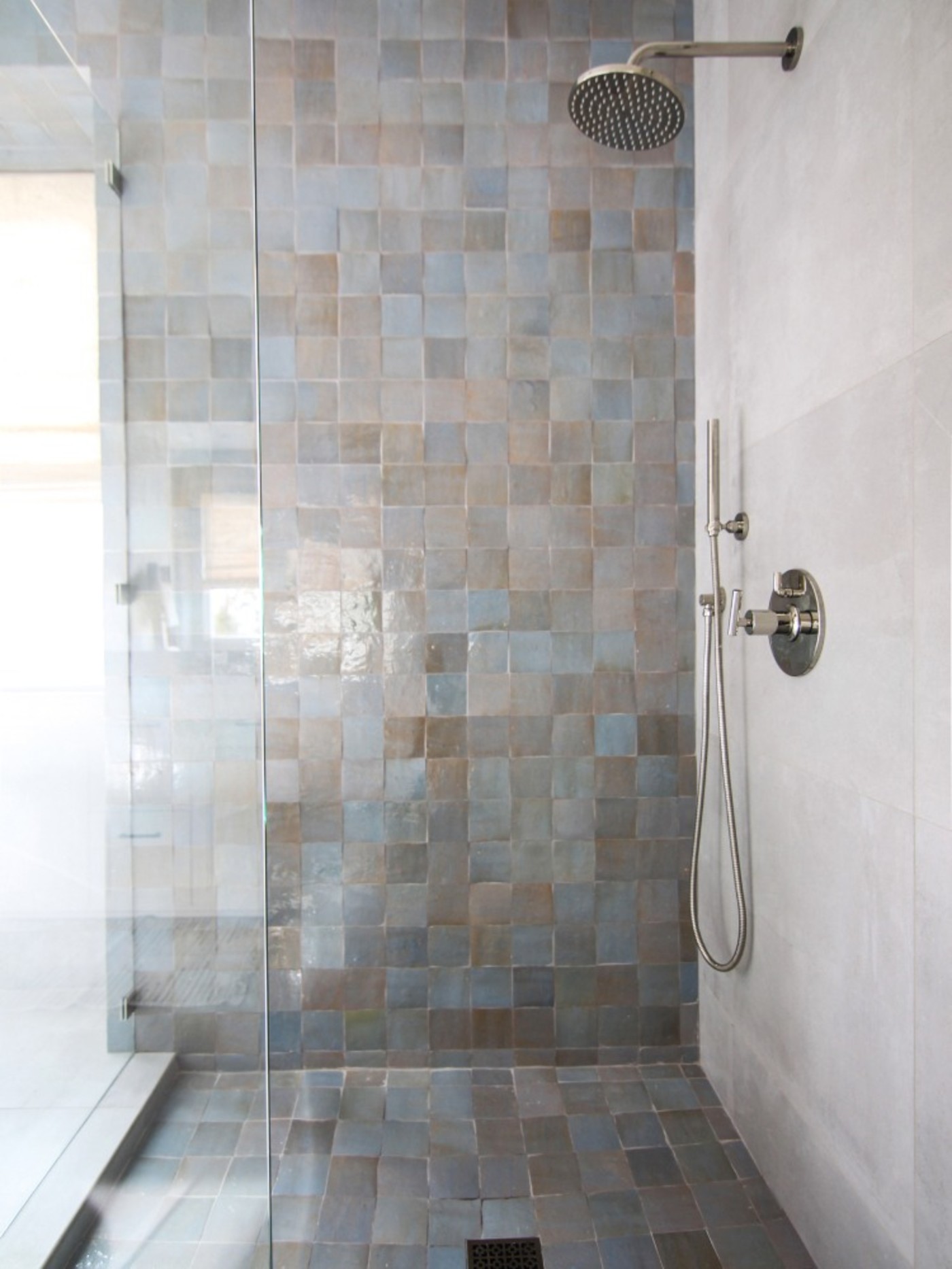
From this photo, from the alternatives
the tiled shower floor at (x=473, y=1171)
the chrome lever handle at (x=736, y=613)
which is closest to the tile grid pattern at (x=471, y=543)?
the tiled shower floor at (x=473, y=1171)

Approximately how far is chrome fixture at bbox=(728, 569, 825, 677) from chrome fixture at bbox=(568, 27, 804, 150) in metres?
0.86

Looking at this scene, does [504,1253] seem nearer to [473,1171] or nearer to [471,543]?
[473,1171]

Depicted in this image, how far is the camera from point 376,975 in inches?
78.5

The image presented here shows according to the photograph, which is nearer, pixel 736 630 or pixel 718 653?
pixel 736 630

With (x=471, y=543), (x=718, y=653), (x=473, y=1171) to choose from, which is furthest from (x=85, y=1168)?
(x=471, y=543)

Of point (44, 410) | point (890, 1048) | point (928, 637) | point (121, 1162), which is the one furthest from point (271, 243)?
point (890, 1048)

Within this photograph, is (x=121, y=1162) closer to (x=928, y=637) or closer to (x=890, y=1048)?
(x=890, y=1048)

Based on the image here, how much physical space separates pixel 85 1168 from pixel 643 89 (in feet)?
5.72

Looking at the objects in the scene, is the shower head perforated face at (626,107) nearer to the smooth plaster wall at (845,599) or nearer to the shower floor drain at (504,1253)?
the smooth plaster wall at (845,599)

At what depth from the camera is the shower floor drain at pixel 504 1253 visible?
55.1 inches

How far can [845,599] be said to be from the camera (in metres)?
1.27

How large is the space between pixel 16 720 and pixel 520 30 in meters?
1.99

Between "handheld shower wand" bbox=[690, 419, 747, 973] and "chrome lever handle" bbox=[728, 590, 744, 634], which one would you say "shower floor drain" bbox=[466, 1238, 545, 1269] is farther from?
"chrome lever handle" bbox=[728, 590, 744, 634]

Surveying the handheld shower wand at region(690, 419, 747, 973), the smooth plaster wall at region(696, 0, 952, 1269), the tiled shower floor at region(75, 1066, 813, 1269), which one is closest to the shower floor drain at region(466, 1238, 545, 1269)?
the tiled shower floor at region(75, 1066, 813, 1269)
